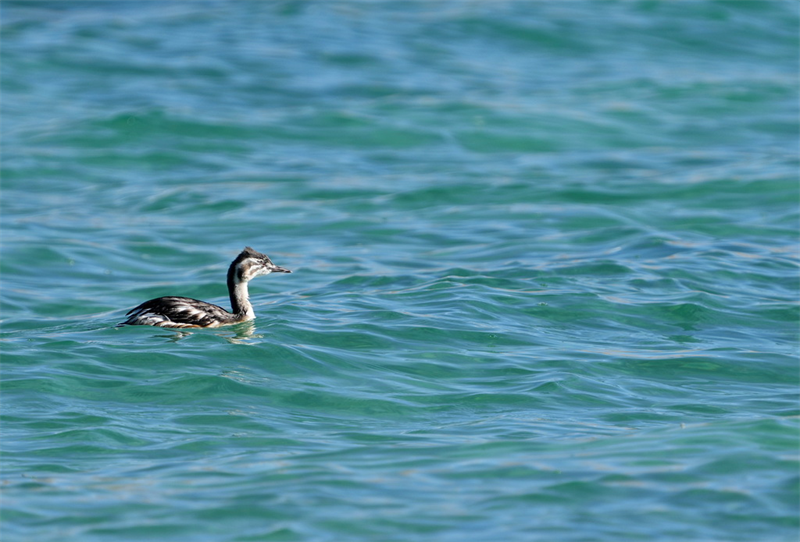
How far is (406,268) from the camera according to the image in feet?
50.3

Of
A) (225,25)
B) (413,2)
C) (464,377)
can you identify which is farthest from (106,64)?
(464,377)

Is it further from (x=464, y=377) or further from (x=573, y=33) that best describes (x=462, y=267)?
(x=573, y=33)

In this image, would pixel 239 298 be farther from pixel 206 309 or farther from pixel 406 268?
pixel 406 268

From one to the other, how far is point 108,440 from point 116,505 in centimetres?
139

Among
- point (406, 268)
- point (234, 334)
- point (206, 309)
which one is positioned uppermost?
point (206, 309)

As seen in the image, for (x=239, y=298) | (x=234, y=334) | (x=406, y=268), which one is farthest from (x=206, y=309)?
(x=406, y=268)

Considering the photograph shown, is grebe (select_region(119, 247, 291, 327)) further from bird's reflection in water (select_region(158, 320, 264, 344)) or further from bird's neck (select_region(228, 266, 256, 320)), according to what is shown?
bird's reflection in water (select_region(158, 320, 264, 344))

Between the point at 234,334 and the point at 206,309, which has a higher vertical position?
the point at 206,309

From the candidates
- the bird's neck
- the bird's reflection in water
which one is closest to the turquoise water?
the bird's reflection in water

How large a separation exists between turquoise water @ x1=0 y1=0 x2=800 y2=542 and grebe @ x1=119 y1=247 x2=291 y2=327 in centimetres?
20

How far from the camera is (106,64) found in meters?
26.0

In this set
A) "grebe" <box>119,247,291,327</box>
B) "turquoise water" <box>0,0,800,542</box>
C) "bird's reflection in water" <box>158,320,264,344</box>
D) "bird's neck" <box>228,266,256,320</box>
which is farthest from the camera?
"bird's neck" <box>228,266,256,320</box>

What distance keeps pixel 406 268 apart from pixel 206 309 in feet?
10.7

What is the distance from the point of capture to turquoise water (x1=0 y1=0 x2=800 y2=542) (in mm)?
8430
